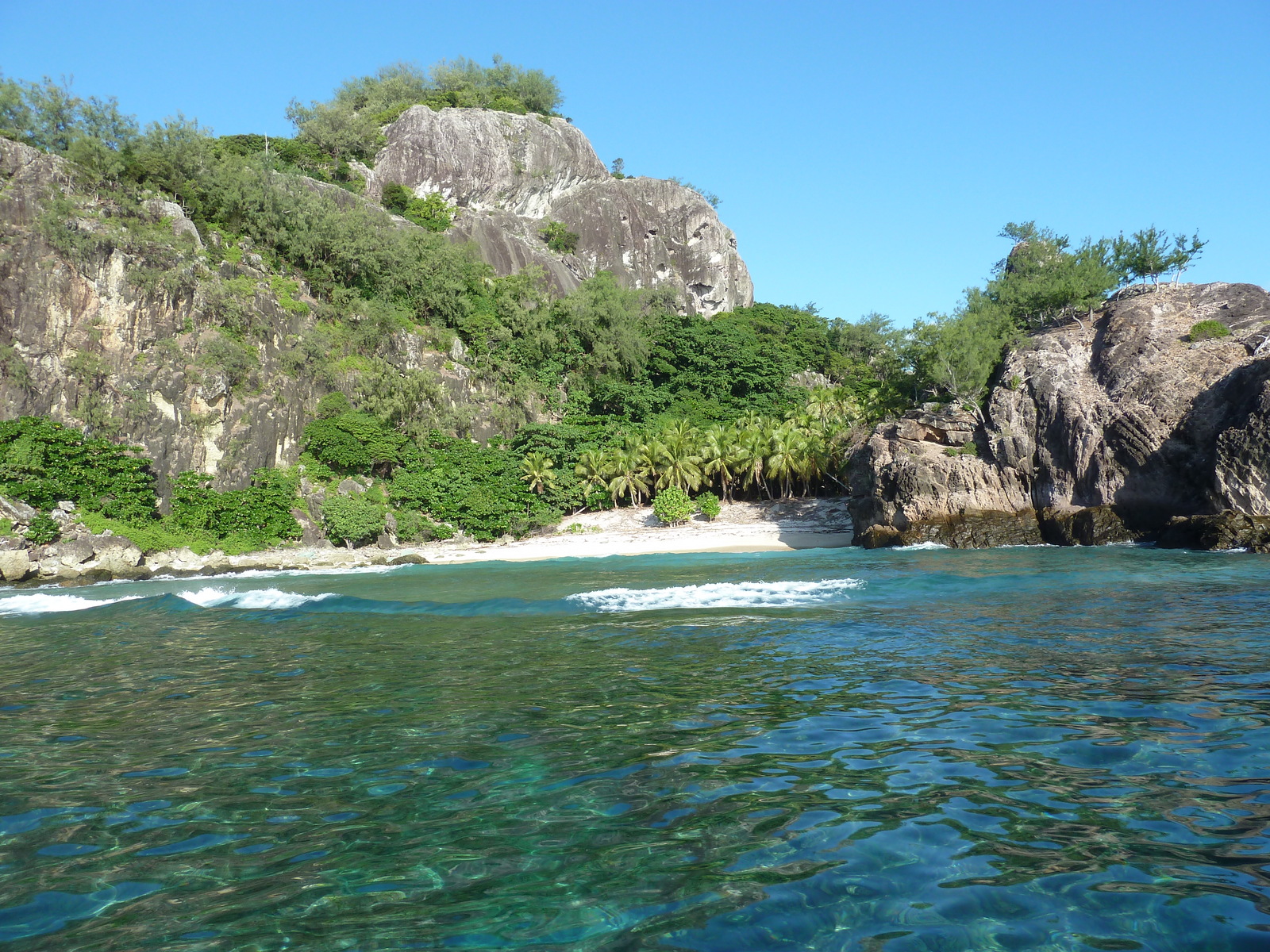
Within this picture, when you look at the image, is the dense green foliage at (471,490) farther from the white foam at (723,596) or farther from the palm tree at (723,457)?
the white foam at (723,596)

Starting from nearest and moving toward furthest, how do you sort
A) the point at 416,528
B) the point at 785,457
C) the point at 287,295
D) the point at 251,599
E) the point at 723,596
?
the point at 723,596, the point at 251,599, the point at 416,528, the point at 785,457, the point at 287,295

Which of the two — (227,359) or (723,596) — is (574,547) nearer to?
(227,359)

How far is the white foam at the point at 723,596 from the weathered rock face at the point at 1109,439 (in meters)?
16.3

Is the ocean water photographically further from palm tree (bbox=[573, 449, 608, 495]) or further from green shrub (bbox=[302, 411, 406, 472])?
palm tree (bbox=[573, 449, 608, 495])

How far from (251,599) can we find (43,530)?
19678 millimetres

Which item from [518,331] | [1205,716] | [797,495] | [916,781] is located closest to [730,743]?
[916,781]

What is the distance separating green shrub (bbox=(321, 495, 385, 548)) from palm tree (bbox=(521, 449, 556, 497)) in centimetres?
980

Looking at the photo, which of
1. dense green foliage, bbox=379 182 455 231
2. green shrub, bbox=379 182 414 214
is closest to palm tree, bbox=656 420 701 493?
dense green foliage, bbox=379 182 455 231

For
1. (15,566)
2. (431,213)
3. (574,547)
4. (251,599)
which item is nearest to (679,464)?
(574,547)

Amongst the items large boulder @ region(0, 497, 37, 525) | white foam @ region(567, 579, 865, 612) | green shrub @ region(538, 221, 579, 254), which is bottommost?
white foam @ region(567, 579, 865, 612)

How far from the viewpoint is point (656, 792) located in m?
5.16

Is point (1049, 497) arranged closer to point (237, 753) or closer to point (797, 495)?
point (797, 495)

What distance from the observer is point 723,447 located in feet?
155

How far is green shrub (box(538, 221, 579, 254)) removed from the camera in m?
68.7
